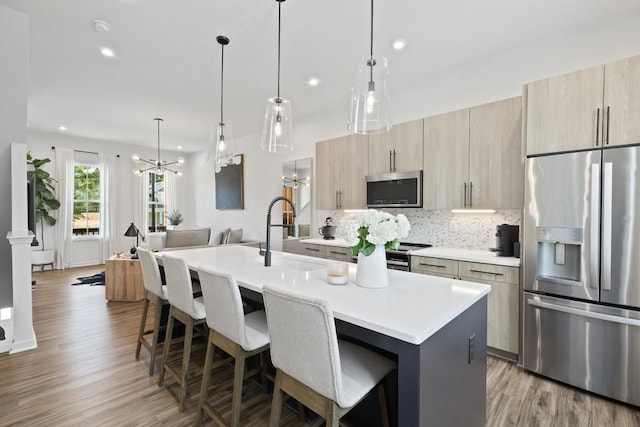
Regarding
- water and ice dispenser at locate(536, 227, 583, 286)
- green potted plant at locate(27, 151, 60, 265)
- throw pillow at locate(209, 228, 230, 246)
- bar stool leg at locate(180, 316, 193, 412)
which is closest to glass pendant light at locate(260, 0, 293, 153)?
bar stool leg at locate(180, 316, 193, 412)

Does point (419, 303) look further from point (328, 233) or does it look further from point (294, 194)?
point (294, 194)

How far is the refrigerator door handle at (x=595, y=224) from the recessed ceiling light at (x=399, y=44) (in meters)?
1.89

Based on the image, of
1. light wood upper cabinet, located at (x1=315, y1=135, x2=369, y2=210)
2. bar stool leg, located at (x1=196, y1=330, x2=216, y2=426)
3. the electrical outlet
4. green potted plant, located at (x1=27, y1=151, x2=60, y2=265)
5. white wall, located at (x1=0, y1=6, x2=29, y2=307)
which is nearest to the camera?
the electrical outlet

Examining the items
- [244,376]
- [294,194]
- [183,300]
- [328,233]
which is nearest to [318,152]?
[294,194]

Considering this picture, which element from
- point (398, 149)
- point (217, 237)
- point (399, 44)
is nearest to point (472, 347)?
point (398, 149)

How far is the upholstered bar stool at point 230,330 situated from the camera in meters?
1.54

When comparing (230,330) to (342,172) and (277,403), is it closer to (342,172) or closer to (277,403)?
(277,403)

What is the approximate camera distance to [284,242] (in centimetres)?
499

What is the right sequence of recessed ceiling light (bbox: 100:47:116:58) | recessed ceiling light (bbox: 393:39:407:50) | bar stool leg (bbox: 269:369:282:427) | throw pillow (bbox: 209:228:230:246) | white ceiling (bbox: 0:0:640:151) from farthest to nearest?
throw pillow (bbox: 209:228:230:246), recessed ceiling light (bbox: 100:47:116:58), recessed ceiling light (bbox: 393:39:407:50), white ceiling (bbox: 0:0:640:151), bar stool leg (bbox: 269:369:282:427)

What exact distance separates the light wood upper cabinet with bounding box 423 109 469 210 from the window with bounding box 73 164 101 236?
24.8 feet

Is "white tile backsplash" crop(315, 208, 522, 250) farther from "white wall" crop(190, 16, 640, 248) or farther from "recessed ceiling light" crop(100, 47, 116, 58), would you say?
"recessed ceiling light" crop(100, 47, 116, 58)

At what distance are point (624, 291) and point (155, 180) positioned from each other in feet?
29.6

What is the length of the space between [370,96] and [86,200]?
7.71m

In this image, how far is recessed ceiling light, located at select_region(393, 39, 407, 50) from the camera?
112 inches
